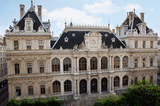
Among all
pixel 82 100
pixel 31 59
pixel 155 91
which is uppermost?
pixel 31 59

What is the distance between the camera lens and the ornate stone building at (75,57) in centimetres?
3641

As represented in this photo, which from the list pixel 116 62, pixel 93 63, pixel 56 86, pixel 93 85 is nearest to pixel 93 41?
pixel 93 63

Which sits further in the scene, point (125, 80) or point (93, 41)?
point (125, 80)

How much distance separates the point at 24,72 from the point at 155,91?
3362 centimetres

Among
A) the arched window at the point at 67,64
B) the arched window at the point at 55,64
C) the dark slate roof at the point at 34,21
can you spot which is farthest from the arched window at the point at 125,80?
the dark slate roof at the point at 34,21

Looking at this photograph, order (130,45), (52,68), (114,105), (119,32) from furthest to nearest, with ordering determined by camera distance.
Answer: (119,32) < (130,45) < (52,68) < (114,105)

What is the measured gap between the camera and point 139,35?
4500cm

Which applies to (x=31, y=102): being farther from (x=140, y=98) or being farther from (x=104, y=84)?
(x=140, y=98)

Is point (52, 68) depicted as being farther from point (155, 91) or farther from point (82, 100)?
point (155, 91)

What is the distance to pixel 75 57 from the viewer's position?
39781mm

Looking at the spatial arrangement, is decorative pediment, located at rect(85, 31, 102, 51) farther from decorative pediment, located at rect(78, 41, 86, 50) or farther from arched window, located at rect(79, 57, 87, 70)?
arched window, located at rect(79, 57, 87, 70)

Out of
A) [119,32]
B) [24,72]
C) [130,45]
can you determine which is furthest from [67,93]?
[119,32]

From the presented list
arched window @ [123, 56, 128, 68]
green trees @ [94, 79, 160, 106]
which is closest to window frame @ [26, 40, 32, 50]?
green trees @ [94, 79, 160, 106]

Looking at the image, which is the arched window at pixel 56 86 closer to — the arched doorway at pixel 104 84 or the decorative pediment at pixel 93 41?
the arched doorway at pixel 104 84
